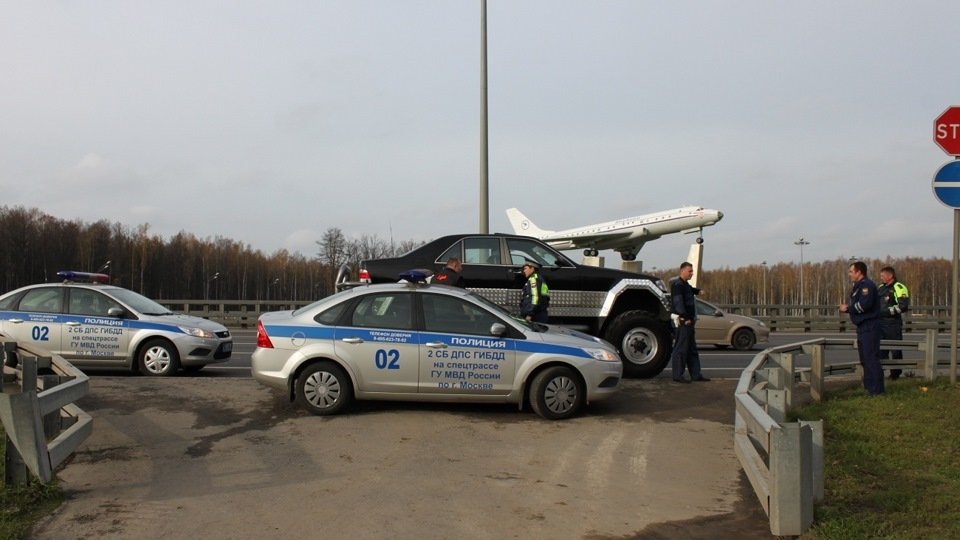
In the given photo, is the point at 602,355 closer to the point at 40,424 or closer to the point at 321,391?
the point at 321,391

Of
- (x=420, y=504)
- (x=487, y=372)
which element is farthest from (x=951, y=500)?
(x=487, y=372)

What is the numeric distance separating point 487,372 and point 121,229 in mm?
97023

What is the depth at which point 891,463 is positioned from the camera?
287 inches

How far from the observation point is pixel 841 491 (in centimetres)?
619

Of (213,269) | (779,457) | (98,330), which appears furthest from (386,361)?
(213,269)

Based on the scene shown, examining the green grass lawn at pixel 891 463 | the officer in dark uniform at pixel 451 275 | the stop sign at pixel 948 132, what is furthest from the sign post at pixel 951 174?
the officer in dark uniform at pixel 451 275

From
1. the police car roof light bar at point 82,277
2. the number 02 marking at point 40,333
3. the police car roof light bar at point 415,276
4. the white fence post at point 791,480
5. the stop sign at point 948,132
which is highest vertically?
the stop sign at point 948,132

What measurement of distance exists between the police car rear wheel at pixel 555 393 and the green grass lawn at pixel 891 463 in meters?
2.60

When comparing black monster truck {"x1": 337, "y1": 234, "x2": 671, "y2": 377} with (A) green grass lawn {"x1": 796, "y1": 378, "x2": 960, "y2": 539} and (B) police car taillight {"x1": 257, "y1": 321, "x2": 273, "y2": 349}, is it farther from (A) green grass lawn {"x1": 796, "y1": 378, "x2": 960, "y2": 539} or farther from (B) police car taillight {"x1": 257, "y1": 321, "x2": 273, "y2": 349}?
(B) police car taillight {"x1": 257, "y1": 321, "x2": 273, "y2": 349}

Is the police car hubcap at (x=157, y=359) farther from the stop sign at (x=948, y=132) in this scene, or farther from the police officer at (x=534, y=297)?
the stop sign at (x=948, y=132)

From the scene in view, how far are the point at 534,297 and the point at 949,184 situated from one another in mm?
5639

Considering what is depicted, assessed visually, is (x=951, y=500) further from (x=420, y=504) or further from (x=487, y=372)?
(x=487, y=372)

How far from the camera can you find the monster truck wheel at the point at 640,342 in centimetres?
1199

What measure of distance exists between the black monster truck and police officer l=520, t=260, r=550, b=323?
0.58 metres
